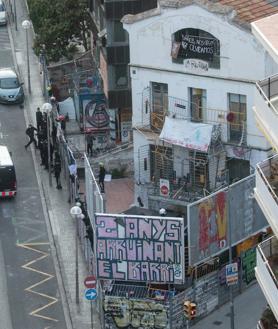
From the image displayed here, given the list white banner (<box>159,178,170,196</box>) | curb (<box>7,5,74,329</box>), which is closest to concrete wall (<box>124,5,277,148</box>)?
white banner (<box>159,178,170,196</box>)

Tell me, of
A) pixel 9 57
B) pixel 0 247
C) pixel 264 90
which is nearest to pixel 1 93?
pixel 9 57

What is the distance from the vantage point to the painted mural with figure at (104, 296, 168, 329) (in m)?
61.8

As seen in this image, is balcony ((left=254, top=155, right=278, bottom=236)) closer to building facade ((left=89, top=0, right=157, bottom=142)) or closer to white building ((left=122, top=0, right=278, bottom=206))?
white building ((left=122, top=0, right=278, bottom=206))

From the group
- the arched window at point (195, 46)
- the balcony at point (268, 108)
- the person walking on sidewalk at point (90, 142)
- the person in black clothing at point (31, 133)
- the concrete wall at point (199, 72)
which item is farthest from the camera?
the person in black clothing at point (31, 133)

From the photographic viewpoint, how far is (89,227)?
69.0 meters

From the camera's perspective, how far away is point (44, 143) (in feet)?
270

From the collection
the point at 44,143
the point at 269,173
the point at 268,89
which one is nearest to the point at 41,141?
the point at 44,143

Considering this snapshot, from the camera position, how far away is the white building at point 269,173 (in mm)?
45812

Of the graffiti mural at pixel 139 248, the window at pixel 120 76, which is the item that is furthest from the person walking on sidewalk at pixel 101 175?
the graffiti mural at pixel 139 248

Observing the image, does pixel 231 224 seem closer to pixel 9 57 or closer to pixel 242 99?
pixel 242 99

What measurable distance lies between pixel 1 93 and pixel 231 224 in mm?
33170

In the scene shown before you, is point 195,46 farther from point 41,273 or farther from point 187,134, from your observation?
point 41,273

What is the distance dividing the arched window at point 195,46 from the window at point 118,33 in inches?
479

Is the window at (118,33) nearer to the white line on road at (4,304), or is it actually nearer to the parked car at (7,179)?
the parked car at (7,179)
